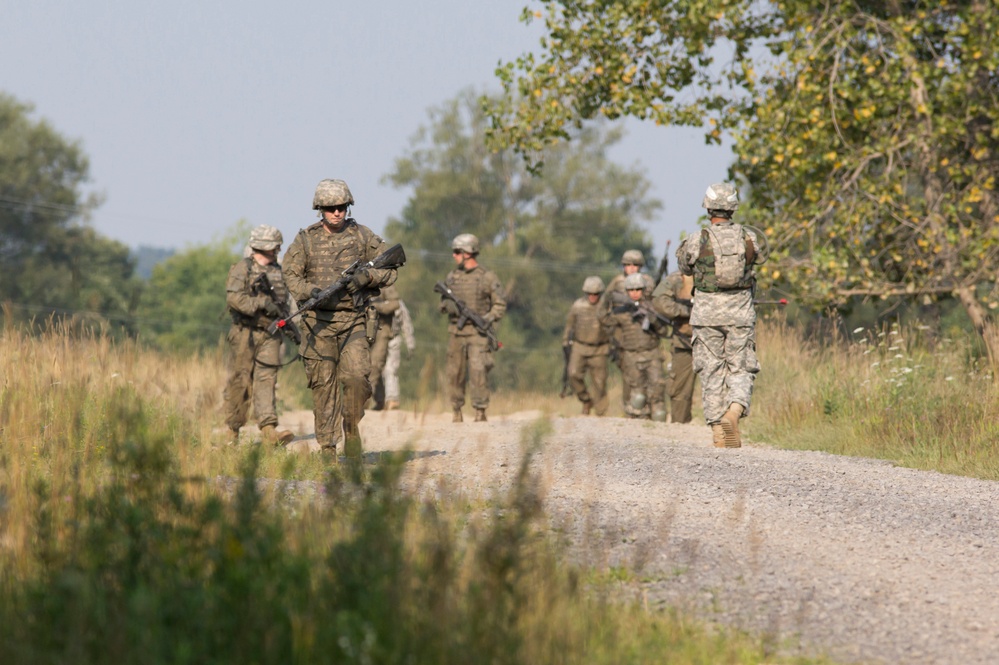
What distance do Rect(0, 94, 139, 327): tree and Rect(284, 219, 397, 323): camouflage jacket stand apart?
4394cm

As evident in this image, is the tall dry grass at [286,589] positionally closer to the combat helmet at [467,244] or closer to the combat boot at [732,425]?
the combat boot at [732,425]

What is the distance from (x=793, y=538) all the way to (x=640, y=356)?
10630 millimetres

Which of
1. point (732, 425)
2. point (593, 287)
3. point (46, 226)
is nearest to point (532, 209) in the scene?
point (46, 226)

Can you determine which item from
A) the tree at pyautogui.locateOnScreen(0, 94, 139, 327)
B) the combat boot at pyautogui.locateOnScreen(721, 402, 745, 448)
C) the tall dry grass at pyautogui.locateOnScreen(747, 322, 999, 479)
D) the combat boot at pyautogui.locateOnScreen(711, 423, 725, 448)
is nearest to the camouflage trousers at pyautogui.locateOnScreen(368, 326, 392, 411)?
the tall dry grass at pyautogui.locateOnScreen(747, 322, 999, 479)

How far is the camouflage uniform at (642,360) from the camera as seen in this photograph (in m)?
16.8

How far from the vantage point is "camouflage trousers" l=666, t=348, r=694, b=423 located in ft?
47.0

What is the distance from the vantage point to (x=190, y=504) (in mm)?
4336

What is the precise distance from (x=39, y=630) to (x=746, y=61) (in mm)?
13638

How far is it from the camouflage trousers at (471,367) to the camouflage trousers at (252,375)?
145 inches

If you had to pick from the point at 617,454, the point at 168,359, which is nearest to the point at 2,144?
the point at 168,359

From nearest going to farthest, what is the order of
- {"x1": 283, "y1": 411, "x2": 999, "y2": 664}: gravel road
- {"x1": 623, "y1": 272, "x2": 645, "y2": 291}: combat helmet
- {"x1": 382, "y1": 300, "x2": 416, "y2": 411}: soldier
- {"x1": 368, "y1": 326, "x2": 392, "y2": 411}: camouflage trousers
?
{"x1": 283, "y1": 411, "x2": 999, "y2": 664}: gravel road < {"x1": 368, "y1": 326, "x2": 392, "y2": 411}: camouflage trousers < {"x1": 623, "y1": 272, "x2": 645, "y2": 291}: combat helmet < {"x1": 382, "y1": 300, "x2": 416, "y2": 411}: soldier

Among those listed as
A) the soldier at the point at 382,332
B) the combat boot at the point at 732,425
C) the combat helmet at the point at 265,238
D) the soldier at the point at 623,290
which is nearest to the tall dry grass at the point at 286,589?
the combat boot at the point at 732,425

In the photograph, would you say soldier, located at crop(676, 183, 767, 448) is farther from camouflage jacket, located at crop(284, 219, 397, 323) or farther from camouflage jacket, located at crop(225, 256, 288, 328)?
camouflage jacket, located at crop(225, 256, 288, 328)

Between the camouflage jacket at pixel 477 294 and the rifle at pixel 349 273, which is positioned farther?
the camouflage jacket at pixel 477 294
